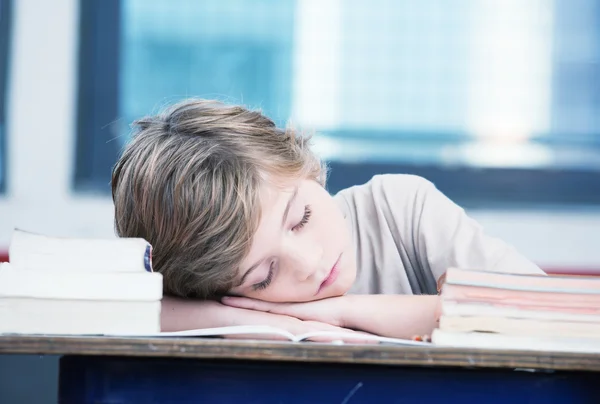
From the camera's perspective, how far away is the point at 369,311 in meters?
1.01

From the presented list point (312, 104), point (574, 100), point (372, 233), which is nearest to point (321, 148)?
point (312, 104)

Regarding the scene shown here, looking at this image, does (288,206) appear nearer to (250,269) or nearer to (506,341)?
(250,269)

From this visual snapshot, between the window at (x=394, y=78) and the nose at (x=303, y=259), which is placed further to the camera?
the window at (x=394, y=78)

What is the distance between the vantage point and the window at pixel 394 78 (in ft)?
7.38

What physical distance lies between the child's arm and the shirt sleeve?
0.20m

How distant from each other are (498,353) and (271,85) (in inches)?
69.2

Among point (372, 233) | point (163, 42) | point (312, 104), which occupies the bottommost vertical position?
point (372, 233)

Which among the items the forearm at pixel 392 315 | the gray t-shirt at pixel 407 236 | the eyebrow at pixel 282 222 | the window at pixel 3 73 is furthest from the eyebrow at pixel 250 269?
the window at pixel 3 73

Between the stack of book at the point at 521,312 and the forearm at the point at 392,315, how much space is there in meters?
0.26

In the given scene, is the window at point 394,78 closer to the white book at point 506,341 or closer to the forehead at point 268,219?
the forehead at point 268,219

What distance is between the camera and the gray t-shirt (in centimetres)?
124

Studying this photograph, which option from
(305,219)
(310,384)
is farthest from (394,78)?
(310,384)

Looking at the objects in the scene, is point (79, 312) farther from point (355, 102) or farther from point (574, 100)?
point (574, 100)

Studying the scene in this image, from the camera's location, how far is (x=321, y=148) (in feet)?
7.40
